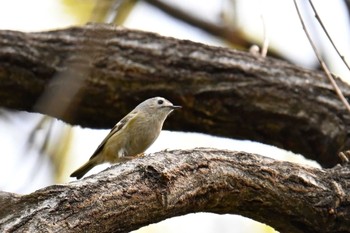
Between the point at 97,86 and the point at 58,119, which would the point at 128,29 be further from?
the point at 58,119

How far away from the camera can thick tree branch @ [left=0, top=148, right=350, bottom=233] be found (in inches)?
123

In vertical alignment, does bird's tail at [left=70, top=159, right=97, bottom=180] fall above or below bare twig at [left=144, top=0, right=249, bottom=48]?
below

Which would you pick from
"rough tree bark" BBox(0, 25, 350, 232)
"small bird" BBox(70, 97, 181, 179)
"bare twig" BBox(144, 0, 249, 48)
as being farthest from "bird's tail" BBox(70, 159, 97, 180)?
"bare twig" BBox(144, 0, 249, 48)

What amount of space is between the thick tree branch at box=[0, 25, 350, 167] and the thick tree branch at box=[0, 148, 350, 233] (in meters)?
1.67

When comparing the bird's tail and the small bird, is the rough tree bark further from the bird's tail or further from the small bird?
the bird's tail

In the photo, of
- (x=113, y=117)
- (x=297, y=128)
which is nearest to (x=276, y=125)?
(x=297, y=128)

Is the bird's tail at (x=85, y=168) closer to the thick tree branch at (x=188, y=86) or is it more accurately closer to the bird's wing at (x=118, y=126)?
the bird's wing at (x=118, y=126)

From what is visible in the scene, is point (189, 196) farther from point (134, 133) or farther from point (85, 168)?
point (85, 168)

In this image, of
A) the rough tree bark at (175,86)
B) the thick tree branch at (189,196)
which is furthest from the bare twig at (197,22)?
the thick tree branch at (189,196)

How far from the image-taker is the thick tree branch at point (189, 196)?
313 cm

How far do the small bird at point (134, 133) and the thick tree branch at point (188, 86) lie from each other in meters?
0.26

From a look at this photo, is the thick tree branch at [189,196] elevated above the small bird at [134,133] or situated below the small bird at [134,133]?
above

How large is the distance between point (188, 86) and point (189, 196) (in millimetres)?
2368

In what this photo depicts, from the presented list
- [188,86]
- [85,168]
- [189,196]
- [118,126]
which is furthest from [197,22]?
[189,196]
